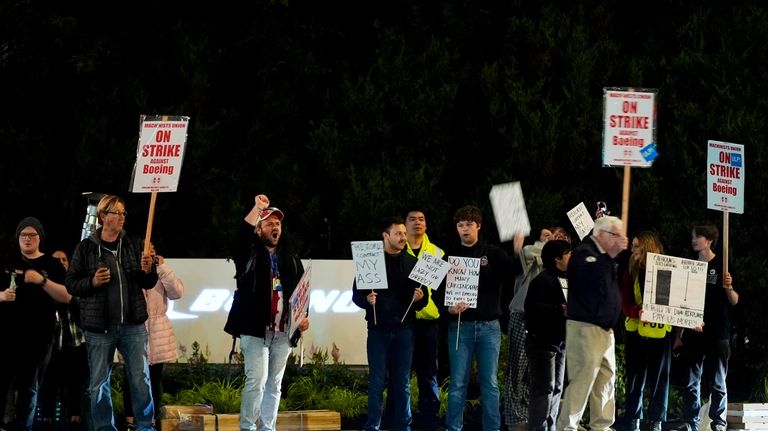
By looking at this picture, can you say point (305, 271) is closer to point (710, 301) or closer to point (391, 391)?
point (391, 391)

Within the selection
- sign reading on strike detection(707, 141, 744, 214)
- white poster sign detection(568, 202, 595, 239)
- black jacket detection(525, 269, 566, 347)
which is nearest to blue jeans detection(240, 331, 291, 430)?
black jacket detection(525, 269, 566, 347)

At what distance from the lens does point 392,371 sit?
13273 mm

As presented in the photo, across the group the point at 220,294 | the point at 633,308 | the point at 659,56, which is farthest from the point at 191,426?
the point at 659,56

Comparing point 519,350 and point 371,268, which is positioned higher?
point 371,268

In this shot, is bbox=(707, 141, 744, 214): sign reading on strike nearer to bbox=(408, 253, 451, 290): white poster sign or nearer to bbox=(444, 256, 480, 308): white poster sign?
bbox=(444, 256, 480, 308): white poster sign

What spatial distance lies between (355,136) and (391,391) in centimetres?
563

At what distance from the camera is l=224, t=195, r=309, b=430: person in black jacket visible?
12289 mm

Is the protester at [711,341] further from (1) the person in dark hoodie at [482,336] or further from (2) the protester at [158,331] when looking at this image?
(2) the protester at [158,331]

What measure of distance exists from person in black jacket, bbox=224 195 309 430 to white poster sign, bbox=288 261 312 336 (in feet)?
0.19

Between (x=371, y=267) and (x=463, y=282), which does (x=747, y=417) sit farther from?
(x=371, y=267)

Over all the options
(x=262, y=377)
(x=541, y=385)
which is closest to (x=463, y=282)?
(x=541, y=385)

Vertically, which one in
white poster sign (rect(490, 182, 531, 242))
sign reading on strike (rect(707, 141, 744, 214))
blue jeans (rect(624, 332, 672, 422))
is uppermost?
sign reading on strike (rect(707, 141, 744, 214))

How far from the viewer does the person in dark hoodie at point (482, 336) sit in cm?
1333

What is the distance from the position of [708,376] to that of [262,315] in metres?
5.27
